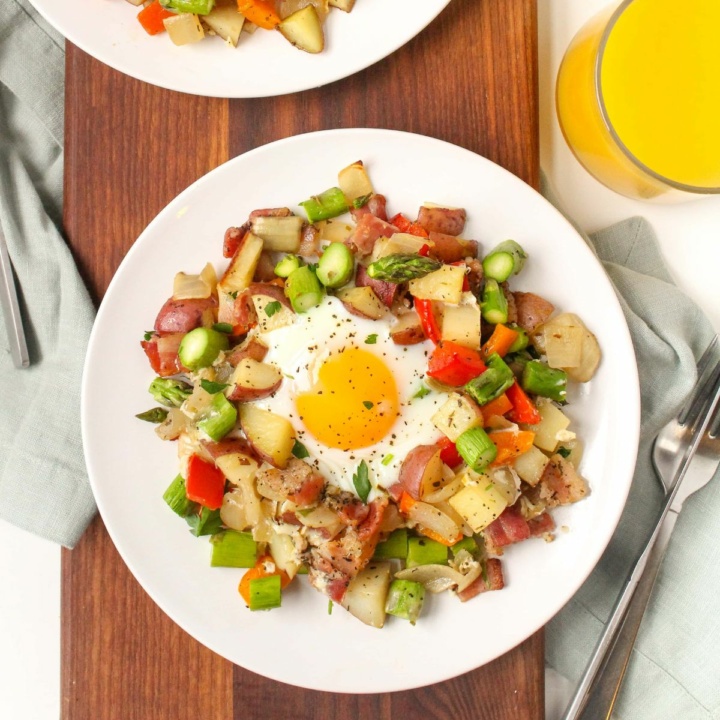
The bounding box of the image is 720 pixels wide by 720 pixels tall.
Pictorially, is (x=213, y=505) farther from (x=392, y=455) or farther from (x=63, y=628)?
(x=63, y=628)

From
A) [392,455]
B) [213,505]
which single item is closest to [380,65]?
[392,455]

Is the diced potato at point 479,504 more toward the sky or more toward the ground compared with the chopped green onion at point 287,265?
more toward the ground

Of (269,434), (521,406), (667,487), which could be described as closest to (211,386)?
(269,434)

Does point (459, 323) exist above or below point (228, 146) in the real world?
below

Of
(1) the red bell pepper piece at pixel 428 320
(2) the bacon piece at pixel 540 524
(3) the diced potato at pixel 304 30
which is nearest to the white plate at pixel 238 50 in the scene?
(3) the diced potato at pixel 304 30

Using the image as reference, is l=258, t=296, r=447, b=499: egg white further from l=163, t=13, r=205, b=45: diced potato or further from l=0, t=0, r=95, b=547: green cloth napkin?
l=163, t=13, r=205, b=45: diced potato

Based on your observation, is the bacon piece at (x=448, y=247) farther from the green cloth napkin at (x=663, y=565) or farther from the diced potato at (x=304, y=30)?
the diced potato at (x=304, y=30)
